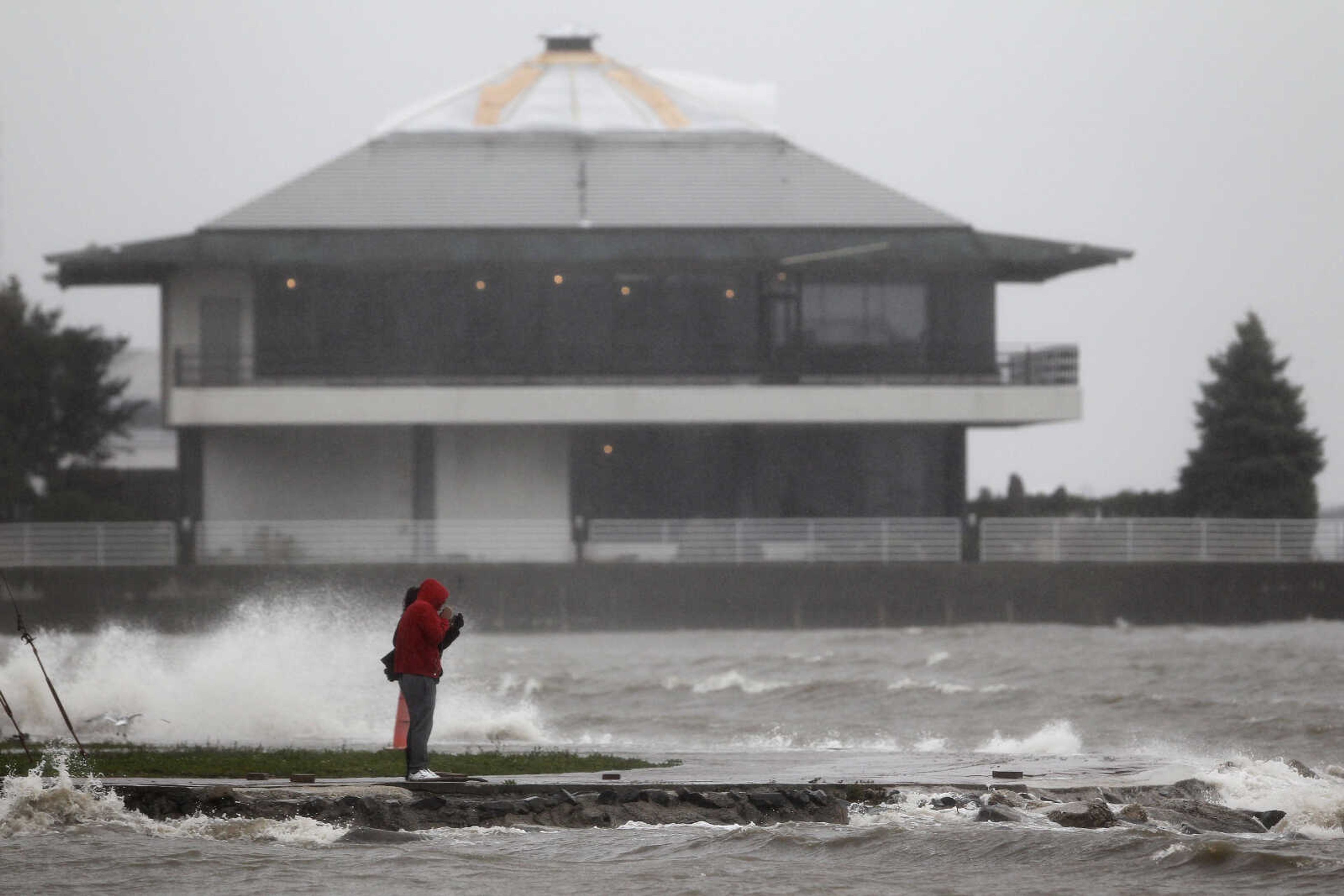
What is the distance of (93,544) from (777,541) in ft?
47.7

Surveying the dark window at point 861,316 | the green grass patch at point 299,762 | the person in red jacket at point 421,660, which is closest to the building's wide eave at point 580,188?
the dark window at point 861,316

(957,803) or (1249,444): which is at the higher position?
(1249,444)

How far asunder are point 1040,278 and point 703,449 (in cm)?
940

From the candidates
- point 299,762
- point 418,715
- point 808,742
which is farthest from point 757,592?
point 418,715

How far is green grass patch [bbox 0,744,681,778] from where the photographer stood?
17.5m

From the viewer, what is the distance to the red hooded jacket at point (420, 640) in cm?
1703

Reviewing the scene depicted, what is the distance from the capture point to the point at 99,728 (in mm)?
23641

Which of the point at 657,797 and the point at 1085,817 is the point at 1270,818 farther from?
the point at 657,797

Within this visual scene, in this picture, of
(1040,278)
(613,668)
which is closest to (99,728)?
(613,668)

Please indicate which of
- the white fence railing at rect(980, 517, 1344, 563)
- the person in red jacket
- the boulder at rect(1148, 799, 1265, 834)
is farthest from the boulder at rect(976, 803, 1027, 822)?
the white fence railing at rect(980, 517, 1344, 563)

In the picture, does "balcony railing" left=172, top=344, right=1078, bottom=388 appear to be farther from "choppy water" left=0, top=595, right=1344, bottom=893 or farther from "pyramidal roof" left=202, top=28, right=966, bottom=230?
"choppy water" left=0, top=595, right=1344, bottom=893

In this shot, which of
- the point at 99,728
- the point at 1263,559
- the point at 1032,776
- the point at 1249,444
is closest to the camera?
the point at 1032,776

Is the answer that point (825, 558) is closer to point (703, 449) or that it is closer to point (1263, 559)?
point (703, 449)

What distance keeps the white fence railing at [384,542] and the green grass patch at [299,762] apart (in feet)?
87.8
